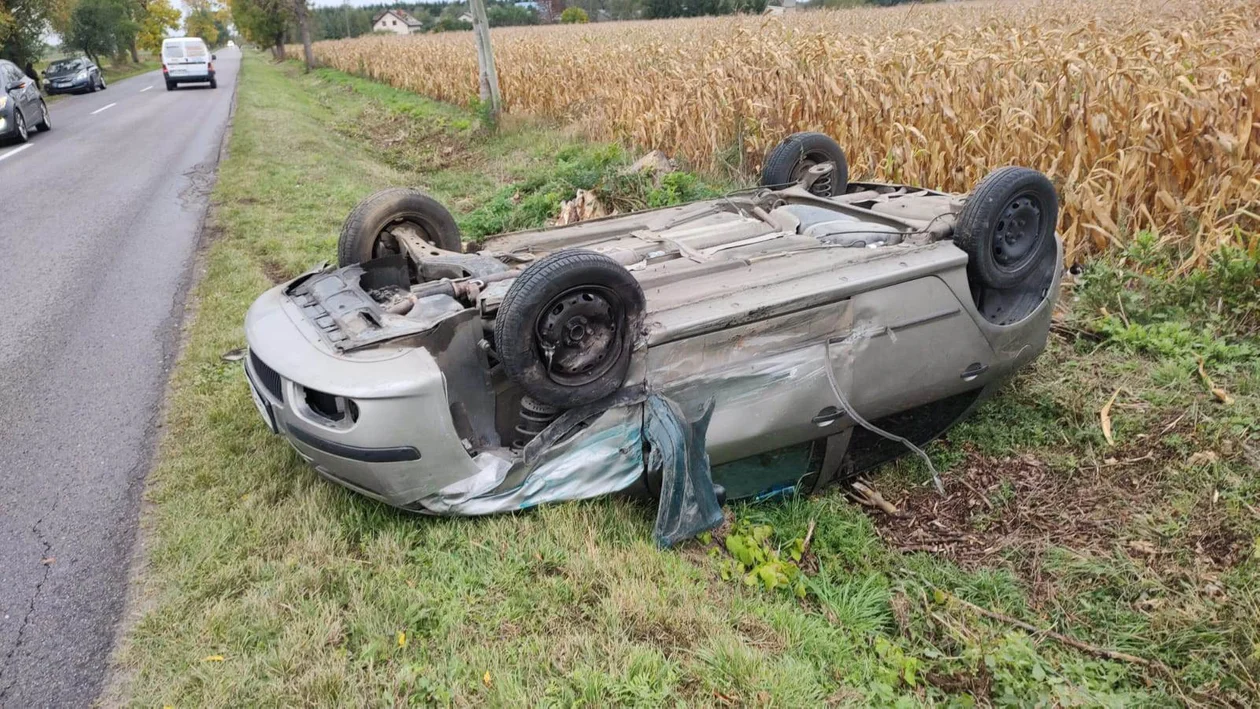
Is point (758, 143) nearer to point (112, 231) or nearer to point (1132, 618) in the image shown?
point (1132, 618)

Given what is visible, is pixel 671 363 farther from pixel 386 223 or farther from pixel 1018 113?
pixel 1018 113

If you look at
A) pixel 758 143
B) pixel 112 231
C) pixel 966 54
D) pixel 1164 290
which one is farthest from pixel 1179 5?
pixel 112 231

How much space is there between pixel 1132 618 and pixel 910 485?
1276 millimetres

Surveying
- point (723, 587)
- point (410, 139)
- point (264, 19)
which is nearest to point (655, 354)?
point (723, 587)

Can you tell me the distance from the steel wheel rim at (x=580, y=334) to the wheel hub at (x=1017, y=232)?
2.18 metres

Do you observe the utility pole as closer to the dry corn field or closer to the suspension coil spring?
the dry corn field

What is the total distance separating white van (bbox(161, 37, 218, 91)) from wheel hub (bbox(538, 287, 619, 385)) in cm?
2991

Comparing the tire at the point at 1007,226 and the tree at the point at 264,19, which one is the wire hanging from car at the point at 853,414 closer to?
the tire at the point at 1007,226

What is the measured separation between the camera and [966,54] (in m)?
7.49

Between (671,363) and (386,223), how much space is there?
6.84ft

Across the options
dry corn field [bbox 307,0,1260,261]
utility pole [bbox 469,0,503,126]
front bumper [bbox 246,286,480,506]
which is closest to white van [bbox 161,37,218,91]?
utility pole [bbox 469,0,503,126]

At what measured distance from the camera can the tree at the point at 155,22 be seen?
5772 centimetres

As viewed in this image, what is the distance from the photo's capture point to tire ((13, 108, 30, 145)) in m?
14.4

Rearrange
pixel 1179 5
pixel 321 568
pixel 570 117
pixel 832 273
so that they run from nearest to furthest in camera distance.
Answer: pixel 321 568 → pixel 832 273 → pixel 570 117 → pixel 1179 5
